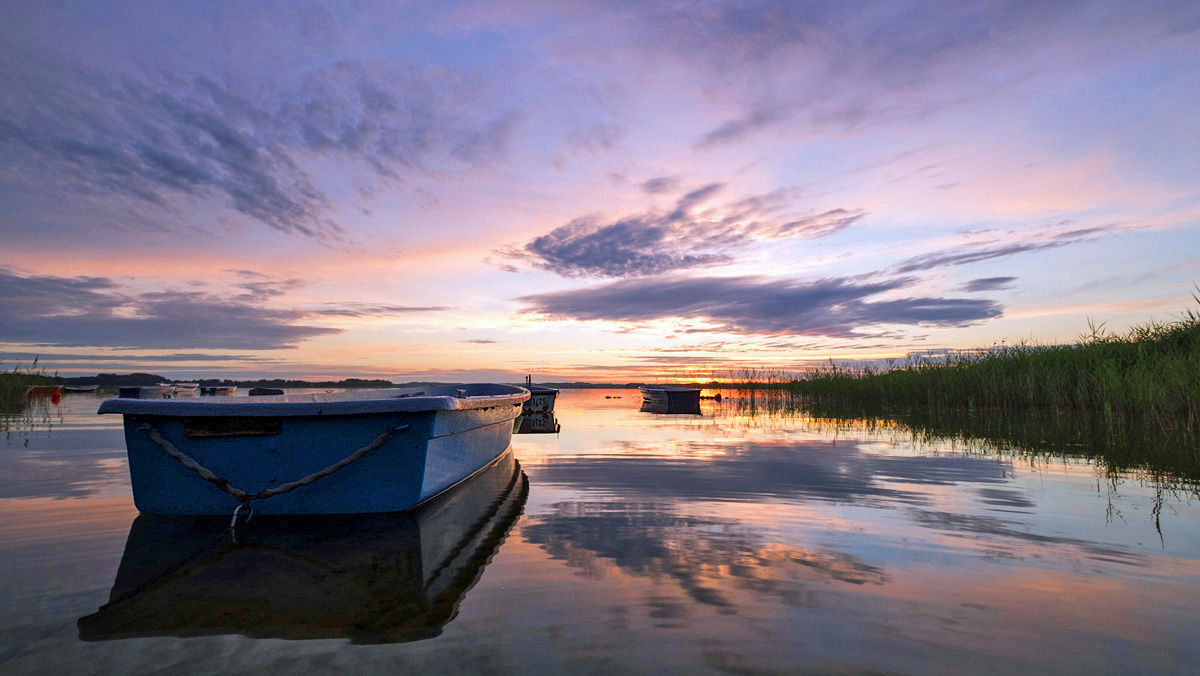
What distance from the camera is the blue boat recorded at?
16.2ft

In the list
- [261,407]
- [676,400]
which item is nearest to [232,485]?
[261,407]

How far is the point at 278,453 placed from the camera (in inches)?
199

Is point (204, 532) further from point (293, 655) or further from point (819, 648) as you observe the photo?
point (819, 648)

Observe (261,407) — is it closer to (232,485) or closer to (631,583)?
(232,485)

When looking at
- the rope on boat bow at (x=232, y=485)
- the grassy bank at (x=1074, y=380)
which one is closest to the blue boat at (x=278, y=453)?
the rope on boat bow at (x=232, y=485)

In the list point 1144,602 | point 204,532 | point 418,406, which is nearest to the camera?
point 1144,602

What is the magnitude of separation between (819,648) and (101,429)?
17261 mm

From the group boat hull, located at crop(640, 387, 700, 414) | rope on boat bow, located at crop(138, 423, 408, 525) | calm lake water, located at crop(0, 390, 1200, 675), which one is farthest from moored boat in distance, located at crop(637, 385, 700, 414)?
rope on boat bow, located at crop(138, 423, 408, 525)

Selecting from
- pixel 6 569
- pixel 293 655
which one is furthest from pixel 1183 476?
pixel 6 569

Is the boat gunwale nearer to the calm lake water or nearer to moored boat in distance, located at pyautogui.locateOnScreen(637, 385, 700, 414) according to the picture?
the calm lake water

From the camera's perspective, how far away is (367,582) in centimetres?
356

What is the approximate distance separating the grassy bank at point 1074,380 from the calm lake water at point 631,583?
27.3 ft

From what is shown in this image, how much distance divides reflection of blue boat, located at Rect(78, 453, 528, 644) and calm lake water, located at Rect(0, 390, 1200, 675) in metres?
0.02

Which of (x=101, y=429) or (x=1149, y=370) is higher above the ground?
(x=1149, y=370)
